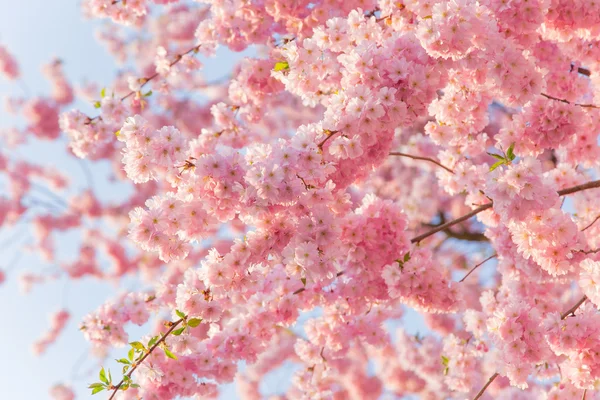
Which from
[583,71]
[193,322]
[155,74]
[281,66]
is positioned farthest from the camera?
[155,74]

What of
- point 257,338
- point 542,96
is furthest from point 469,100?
point 257,338

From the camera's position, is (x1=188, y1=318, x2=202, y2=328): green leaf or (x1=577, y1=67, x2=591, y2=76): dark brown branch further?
(x1=577, y1=67, x2=591, y2=76): dark brown branch

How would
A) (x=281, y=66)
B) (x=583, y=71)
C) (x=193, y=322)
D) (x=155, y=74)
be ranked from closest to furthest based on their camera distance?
1. (x=193, y=322)
2. (x=281, y=66)
3. (x=583, y=71)
4. (x=155, y=74)

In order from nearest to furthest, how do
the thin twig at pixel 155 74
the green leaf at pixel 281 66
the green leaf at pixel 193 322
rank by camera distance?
the green leaf at pixel 193 322 → the green leaf at pixel 281 66 → the thin twig at pixel 155 74

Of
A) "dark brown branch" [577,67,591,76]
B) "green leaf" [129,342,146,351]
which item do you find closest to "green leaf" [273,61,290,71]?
"green leaf" [129,342,146,351]

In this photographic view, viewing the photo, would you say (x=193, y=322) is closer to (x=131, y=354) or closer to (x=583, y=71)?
(x=131, y=354)

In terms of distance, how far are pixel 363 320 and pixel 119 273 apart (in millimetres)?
10851

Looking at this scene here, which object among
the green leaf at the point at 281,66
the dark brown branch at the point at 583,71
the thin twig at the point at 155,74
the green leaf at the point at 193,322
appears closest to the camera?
the green leaf at the point at 193,322

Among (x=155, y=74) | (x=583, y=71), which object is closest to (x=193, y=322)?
(x=155, y=74)

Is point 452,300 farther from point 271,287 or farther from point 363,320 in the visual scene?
point 271,287

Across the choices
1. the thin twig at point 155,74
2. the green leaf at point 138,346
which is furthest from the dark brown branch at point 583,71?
the green leaf at point 138,346

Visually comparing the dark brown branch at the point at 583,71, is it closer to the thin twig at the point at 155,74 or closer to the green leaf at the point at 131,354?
the thin twig at the point at 155,74

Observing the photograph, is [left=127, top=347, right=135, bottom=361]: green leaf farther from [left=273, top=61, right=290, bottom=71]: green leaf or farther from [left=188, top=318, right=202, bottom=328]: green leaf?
[left=273, top=61, right=290, bottom=71]: green leaf

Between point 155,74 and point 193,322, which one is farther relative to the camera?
point 155,74
